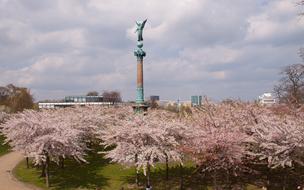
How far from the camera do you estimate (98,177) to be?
35531mm

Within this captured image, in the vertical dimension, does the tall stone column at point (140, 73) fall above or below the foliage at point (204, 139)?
above

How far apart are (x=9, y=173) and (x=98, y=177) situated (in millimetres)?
9193

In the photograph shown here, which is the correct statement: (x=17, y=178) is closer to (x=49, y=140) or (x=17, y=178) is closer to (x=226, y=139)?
(x=49, y=140)

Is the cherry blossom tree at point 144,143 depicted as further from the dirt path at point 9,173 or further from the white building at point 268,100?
the white building at point 268,100

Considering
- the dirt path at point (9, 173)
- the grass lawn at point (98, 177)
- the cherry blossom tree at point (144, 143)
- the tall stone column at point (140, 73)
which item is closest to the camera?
the cherry blossom tree at point (144, 143)

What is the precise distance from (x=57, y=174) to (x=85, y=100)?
488 feet

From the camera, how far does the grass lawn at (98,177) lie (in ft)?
105

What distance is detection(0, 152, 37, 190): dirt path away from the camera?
1296 inches

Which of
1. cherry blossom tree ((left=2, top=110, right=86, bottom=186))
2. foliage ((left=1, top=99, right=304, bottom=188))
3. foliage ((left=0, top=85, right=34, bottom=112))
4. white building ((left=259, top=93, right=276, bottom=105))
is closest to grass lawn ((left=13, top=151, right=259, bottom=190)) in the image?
cherry blossom tree ((left=2, top=110, right=86, bottom=186))

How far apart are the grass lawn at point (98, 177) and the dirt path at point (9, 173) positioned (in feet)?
2.38

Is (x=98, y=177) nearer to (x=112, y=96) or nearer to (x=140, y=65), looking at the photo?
(x=140, y=65)

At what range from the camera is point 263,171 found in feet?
110

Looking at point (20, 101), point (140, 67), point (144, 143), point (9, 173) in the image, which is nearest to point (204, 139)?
point (144, 143)

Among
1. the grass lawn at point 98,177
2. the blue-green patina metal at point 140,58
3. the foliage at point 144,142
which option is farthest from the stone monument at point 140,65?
the foliage at point 144,142
